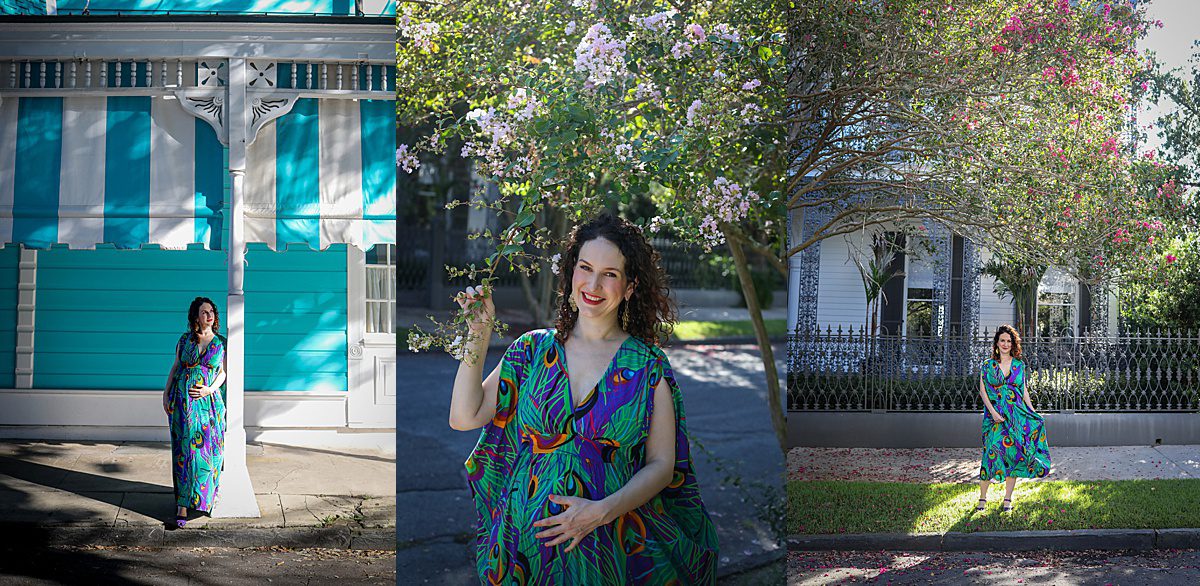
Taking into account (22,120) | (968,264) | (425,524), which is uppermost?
(22,120)

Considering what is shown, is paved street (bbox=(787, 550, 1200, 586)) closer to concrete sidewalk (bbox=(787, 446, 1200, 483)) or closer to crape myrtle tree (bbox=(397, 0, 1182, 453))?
concrete sidewalk (bbox=(787, 446, 1200, 483))

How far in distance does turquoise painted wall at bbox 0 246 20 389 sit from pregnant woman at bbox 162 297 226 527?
0.55 meters

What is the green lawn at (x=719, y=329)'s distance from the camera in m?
2.58

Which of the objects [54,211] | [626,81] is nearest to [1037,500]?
[626,81]

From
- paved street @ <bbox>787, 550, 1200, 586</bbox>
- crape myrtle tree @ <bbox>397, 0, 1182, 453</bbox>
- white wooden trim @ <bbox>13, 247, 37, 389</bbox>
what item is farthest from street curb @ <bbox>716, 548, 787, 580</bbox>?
white wooden trim @ <bbox>13, 247, 37, 389</bbox>

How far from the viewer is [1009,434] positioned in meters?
2.86

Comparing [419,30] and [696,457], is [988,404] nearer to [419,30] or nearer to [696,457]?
[696,457]

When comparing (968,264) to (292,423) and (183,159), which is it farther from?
(183,159)

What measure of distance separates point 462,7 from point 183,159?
97 cm

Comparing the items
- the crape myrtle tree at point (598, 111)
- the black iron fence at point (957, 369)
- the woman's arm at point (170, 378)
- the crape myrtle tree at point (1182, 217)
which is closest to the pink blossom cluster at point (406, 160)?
the crape myrtle tree at point (598, 111)

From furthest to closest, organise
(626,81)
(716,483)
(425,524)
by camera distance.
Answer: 1. (425,524)
2. (716,483)
3. (626,81)

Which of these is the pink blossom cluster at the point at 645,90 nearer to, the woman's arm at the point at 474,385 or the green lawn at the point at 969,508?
the woman's arm at the point at 474,385

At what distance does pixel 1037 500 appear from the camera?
286cm

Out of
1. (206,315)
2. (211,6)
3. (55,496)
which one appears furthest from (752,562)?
(211,6)
